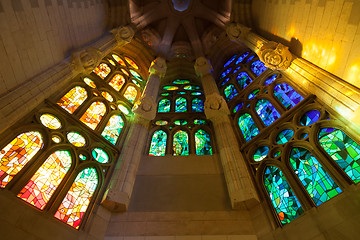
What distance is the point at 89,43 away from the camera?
8164 millimetres

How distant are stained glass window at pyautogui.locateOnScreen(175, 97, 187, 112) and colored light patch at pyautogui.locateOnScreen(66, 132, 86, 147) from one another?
5.26 m

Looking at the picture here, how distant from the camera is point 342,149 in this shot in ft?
14.8

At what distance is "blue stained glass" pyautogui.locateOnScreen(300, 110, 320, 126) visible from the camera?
17.9 feet

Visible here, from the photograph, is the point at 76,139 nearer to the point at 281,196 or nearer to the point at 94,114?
the point at 94,114

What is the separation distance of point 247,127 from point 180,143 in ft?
8.39

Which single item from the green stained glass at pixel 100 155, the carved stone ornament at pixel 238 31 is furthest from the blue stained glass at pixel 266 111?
the green stained glass at pixel 100 155

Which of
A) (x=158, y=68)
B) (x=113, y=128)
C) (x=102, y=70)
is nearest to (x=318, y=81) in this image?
(x=113, y=128)

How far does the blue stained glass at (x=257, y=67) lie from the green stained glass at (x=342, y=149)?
4893 millimetres

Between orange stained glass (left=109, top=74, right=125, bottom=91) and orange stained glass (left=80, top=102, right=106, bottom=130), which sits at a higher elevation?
orange stained glass (left=109, top=74, right=125, bottom=91)

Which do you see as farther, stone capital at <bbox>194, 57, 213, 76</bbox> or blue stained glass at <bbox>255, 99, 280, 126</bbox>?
stone capital at <bbox>194, 57, 213, 76</bbox>

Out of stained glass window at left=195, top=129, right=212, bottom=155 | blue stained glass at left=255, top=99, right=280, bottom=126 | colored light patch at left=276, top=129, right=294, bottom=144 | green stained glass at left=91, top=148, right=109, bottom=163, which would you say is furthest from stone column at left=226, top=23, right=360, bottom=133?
green stained glass at left=91, top=148, right=109, bottom=163

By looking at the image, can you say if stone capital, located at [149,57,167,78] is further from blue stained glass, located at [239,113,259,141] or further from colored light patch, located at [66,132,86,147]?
colored light patch, located at [66,132,86,147]

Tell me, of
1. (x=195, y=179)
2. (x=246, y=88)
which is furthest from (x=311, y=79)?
(x=195, y=179)

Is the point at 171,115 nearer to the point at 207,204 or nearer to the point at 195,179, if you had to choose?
the point at 195,179
